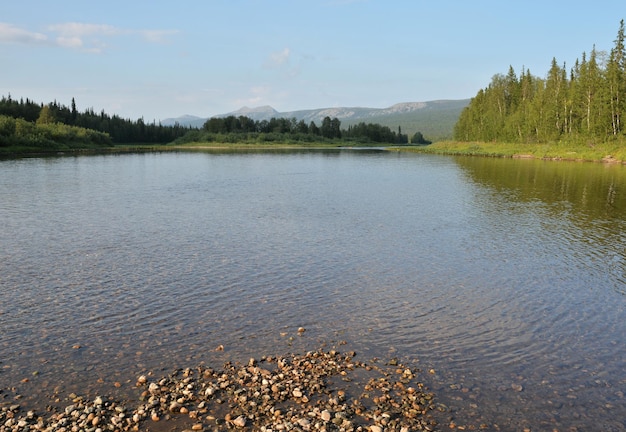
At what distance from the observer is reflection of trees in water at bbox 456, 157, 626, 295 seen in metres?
23.2

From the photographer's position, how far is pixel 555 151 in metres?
102

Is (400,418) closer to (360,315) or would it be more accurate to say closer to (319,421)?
(319,421)

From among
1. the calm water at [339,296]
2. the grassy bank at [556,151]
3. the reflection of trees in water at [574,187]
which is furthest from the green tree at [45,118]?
the reflection of trees in water at [574,187]

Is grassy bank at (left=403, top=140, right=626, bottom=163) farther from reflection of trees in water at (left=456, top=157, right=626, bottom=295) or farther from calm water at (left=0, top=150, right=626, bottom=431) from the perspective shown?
calm water at (left=0, top=150, right=626, bottom=431)

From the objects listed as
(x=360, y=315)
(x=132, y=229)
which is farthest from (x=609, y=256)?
(x=132, y=229)

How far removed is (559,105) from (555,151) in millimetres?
17147

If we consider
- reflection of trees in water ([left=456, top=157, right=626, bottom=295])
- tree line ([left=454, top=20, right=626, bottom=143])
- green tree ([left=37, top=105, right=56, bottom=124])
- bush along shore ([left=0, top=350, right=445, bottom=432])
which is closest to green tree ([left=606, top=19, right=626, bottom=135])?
tree line ([left=454, top=20, right=626, bottom=143])

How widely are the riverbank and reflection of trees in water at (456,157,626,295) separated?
17549mm

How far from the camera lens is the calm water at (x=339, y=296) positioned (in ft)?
37.6

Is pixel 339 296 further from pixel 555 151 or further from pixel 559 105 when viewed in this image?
pixel 559 105

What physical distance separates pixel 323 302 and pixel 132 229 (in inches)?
663

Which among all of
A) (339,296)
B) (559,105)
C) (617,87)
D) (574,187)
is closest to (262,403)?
(339,296)

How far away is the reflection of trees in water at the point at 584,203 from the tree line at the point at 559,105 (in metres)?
30.0

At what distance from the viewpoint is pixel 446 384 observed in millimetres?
11180
